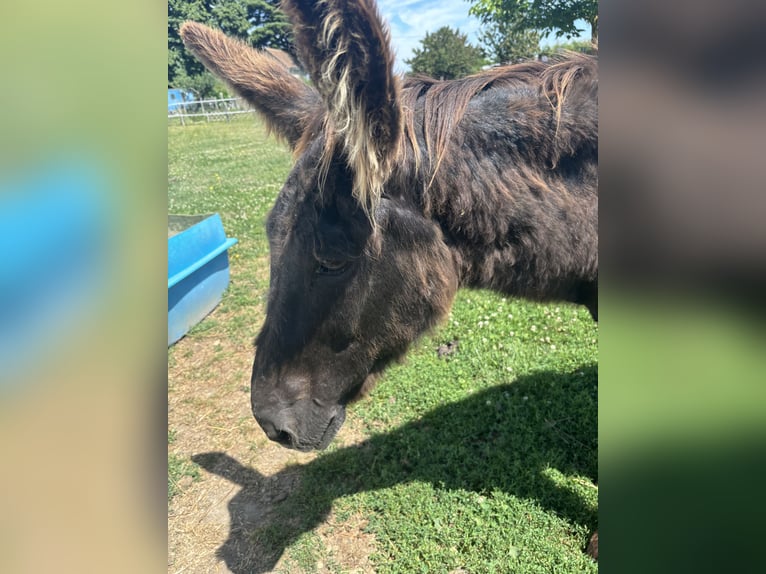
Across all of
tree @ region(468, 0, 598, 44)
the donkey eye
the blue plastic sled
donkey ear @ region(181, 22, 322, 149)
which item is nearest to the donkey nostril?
the donkey eye

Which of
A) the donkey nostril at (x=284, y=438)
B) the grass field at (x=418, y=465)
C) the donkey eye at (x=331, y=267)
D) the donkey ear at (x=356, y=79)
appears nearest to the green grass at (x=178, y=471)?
the grass field at (x=418, y=465)

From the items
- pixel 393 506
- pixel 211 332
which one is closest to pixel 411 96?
pixel 393 506

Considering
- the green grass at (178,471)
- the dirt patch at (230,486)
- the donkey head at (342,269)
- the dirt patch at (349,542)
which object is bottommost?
the green grass at (178,471)

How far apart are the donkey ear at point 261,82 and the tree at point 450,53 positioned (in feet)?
3.13

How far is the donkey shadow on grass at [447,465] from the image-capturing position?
116 inches

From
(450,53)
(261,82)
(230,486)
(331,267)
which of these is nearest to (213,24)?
(261,82)

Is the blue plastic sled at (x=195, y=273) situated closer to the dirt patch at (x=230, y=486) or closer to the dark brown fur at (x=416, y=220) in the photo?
the dirt patch at (x=230, y=486)

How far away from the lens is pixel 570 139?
1914mm

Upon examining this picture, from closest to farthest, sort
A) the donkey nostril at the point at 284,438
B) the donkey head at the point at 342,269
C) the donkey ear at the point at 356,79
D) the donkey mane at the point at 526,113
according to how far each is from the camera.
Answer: the donkey ear at the point at 356,79 → the donkey head at the point at 342,269 → the donkey mane at the point at 526,113 → the donkey nostril at the point at 284,438

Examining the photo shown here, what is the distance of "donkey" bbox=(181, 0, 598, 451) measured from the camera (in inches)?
75.5
